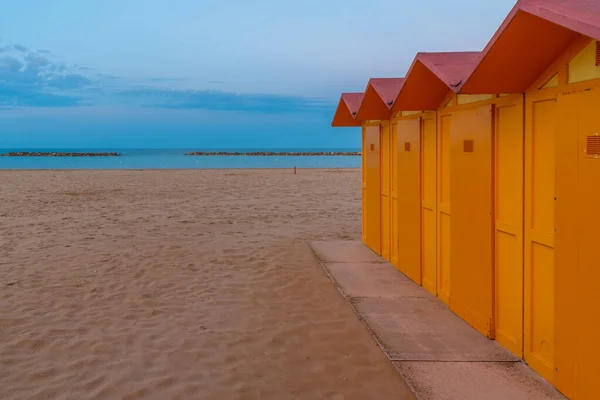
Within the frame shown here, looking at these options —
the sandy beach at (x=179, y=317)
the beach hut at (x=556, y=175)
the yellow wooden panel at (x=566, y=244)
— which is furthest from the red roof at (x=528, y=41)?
the sandy beach at (x=179, y=317)

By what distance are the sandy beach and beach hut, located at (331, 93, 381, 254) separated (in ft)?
3.97

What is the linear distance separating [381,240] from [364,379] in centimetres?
459

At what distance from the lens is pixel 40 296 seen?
6.77 m

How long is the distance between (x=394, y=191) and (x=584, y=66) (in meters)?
4.65

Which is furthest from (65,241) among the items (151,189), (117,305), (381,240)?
(151,189)

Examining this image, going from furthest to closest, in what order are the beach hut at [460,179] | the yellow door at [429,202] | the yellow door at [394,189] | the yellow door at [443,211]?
the yellow door at [394,189], the yellow door at [429,202], the yellow door at [443,211], the beach hut at [460,179]

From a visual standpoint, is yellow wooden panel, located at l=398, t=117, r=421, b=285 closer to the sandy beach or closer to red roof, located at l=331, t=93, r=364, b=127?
the sandy beach

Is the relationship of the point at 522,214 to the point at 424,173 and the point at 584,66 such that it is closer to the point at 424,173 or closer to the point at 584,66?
the point at 584,66

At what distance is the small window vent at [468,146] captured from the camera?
5133 millimetres

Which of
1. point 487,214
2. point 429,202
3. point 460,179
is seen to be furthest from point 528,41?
point 429,202

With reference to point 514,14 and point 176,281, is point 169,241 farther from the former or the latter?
point 514,14

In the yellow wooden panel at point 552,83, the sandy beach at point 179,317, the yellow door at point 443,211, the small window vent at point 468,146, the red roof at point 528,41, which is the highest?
the red roof at point 528,41

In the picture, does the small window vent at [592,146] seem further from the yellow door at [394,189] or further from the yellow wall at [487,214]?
Result: the yellow door at [394,189]

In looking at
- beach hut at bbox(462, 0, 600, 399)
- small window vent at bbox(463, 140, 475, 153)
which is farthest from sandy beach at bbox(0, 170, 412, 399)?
small window vent at bbox(463, 140, 475, 153)
